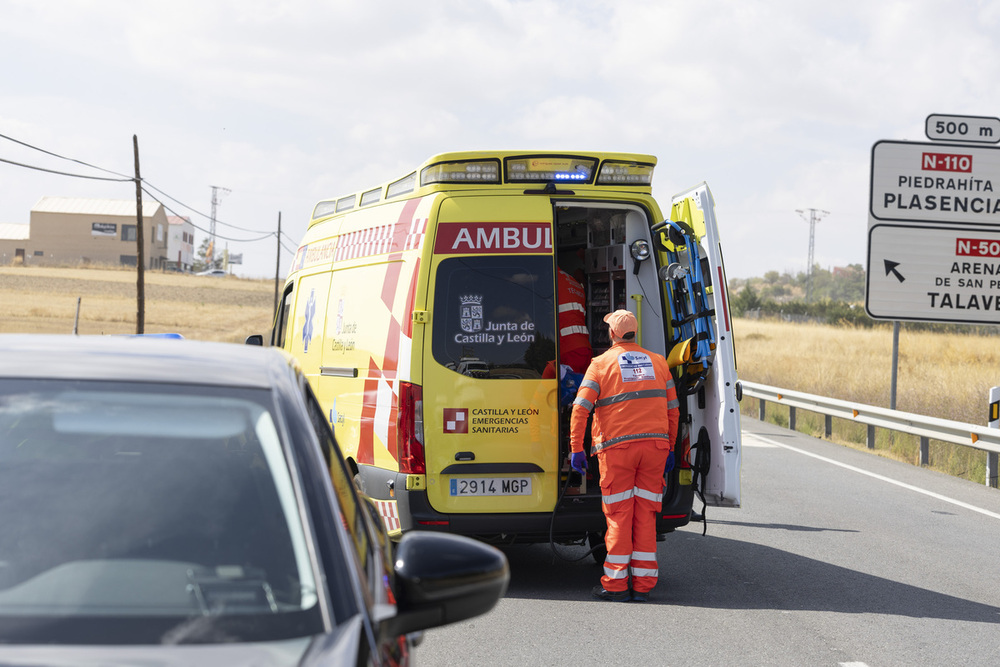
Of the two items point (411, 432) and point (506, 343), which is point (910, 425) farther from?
point (411, 432)

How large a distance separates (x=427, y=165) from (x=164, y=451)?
4.70 m

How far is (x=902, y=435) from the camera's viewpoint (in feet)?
54.5

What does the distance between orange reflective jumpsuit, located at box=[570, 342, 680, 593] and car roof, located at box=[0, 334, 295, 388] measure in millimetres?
4059

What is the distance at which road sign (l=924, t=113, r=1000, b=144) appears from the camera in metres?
16.1

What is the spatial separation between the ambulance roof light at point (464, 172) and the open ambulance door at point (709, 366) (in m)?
1.36

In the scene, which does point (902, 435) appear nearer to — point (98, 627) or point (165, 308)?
point (98, 627)

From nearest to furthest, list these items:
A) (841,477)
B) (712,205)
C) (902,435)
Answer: (712,205) → (841,477) → (902,435)

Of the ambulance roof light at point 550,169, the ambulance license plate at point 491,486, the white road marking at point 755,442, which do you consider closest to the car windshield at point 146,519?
the ambulance license plate at point 491,486

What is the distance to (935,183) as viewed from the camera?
53.9 ft

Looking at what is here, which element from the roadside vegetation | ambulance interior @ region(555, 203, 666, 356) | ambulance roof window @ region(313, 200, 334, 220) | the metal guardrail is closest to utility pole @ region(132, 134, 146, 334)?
the roadside vegetation

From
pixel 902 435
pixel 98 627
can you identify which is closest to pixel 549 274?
pixel 98 627

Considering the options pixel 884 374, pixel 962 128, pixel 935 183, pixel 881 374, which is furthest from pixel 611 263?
pixel 884 374

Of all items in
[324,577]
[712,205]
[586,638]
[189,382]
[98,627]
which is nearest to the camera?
[98,627]

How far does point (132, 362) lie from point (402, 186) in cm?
500
